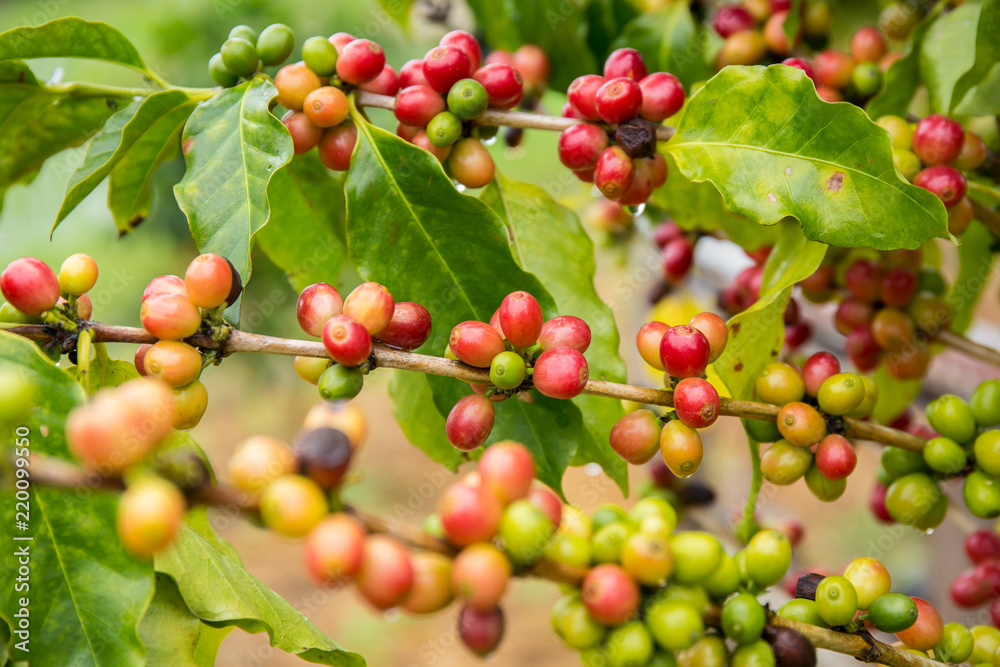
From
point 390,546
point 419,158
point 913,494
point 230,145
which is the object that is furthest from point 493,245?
point 913,494

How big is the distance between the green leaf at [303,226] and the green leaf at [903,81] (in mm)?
855

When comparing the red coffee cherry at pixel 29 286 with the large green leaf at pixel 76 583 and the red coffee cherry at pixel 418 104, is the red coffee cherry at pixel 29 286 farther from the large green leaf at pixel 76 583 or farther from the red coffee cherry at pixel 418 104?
the red coffee cherry at pixel 418 104

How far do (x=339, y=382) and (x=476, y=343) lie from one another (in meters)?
0.14

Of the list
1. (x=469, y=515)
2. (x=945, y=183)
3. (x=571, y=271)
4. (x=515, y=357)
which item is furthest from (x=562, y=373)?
(x=945, y=183)

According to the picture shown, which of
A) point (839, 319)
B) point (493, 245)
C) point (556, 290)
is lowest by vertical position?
point (839, 319)

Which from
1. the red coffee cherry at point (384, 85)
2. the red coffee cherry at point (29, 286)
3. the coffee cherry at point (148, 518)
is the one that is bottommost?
the red coffee cherry at point (29, 286)

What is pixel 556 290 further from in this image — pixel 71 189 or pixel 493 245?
pixel 71 189

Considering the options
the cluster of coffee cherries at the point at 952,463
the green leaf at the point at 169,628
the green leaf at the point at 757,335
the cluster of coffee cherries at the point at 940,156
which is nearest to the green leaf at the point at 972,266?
the cluster of coffee cherries at the point at 940,156

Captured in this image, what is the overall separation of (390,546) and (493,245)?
50 centimetres

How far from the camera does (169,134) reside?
3.58 ft

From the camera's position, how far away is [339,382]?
2.53ft

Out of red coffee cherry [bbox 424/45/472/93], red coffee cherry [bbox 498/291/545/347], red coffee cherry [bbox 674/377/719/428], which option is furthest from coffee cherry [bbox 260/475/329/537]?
red coffee cherry [bbox 424/45/472/93]

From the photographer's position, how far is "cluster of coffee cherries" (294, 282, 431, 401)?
0.76 meters

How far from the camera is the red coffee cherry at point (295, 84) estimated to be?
1.00 meters
